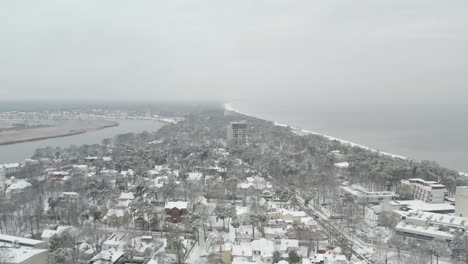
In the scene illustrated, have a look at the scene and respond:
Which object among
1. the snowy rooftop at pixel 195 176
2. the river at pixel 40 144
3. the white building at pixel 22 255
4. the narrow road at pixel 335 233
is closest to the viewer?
the white building at pixel 22 255

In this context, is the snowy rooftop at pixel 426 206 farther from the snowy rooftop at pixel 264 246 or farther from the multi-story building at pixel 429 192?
the snowy rooftop at pixel 264 246

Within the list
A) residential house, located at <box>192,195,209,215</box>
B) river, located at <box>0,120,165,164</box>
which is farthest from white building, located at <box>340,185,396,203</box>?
river, located at <box>0,120,165,164</box>

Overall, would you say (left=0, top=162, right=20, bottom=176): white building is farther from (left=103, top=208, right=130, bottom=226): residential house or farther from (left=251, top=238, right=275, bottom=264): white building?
(left=251, top=238, right=275, bottom=264): white building

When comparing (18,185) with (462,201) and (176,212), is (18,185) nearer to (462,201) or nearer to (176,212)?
(176,212)

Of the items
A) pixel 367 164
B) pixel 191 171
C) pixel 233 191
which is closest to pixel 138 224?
pixel 233 191

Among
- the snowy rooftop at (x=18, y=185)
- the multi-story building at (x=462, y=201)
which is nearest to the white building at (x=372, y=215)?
the multi-story building at (x=462, y=201)

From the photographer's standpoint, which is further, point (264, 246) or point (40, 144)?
point (40, 144)

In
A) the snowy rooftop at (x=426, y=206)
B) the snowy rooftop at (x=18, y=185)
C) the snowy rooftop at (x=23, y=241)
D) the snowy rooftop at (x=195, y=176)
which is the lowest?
the snowy rooftop at (x=426, y=206)

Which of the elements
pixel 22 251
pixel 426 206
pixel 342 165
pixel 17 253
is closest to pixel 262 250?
pixel 22 251
